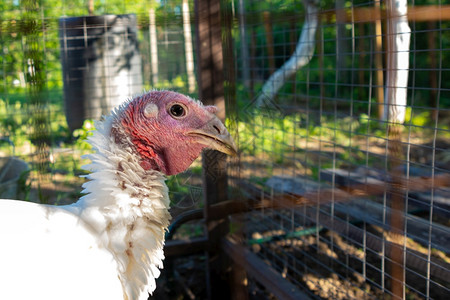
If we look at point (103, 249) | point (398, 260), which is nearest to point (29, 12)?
point (103, 249)

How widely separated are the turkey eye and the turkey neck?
0.85 feet

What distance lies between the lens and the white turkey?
162 centimetres

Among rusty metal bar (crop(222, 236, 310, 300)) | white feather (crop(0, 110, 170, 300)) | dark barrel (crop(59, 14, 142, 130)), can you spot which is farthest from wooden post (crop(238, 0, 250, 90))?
white feather (crop(0, 110, 170, 300))

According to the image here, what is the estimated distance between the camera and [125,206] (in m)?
1.87

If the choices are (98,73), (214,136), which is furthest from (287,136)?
(214,136)

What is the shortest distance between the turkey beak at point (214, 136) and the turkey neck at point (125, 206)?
271 mm

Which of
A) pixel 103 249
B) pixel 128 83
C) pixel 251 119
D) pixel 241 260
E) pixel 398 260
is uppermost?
pixel 128 83

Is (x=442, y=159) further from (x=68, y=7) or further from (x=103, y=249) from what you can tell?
(x=103, y=249)

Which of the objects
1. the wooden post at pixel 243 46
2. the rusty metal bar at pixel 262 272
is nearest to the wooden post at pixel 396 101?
the rusty metal bar at pixel 262 272

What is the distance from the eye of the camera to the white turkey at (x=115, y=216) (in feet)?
5.32

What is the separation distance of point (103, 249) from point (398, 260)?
1.65 m

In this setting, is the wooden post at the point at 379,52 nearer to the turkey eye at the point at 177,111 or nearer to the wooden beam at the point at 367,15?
the wooden beam at the point at 367,15

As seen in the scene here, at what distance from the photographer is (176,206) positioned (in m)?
2.34

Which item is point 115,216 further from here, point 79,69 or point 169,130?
point 79,69
